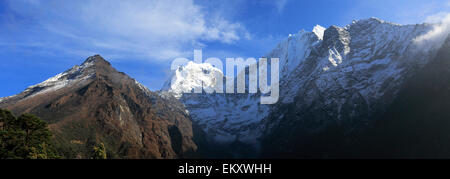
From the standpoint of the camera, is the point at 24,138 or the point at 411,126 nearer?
the point at 24,138

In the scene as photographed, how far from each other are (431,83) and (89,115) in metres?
183

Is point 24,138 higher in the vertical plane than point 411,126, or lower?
lower

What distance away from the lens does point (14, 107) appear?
17850 cm

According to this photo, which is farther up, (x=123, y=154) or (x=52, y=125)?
(x=52, y=125)

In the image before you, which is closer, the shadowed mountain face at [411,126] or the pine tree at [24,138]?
the pine tree at [24,138]

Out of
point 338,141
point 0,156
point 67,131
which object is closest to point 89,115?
point 67,131

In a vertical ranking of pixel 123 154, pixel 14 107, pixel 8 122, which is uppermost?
pixel 14 107

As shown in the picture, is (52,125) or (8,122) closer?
(8,122)

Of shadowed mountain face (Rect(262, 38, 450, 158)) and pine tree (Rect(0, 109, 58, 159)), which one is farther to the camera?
shadowed mountain face (Rect(262, 38, 450, 158))
